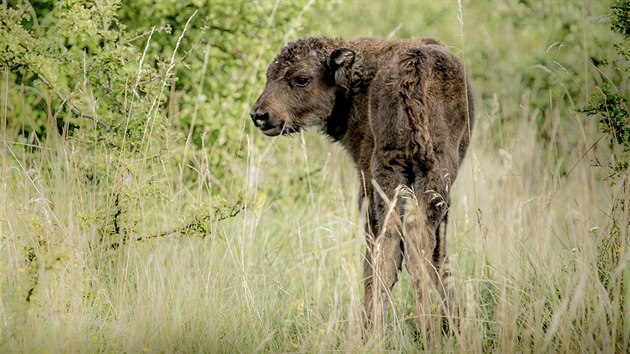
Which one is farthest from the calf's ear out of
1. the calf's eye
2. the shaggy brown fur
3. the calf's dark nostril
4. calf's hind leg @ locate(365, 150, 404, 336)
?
calf's hind leg @ locate(365, 150, 404, 336)

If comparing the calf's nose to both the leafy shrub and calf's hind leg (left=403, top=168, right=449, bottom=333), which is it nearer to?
the leafy shrub

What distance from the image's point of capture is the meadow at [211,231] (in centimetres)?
484

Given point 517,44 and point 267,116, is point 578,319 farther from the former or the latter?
point 517,44

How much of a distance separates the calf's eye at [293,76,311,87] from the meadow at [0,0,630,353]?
57 cm

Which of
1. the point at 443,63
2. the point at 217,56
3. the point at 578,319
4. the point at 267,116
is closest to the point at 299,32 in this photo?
the point at 217,56

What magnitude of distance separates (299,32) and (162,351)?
4418 mm

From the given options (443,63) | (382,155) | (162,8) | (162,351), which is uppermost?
(162,8)

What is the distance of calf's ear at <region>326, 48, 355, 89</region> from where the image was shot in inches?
229

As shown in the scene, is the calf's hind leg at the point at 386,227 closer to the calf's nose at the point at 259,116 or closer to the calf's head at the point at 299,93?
the calf's head at the point at 299,93

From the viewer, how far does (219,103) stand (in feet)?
26.2

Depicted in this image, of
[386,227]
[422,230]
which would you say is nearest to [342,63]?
[386,227]

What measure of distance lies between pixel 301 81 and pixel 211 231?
3.74ft

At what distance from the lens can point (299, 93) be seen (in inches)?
235

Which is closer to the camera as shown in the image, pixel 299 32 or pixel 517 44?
pixel 299 32
